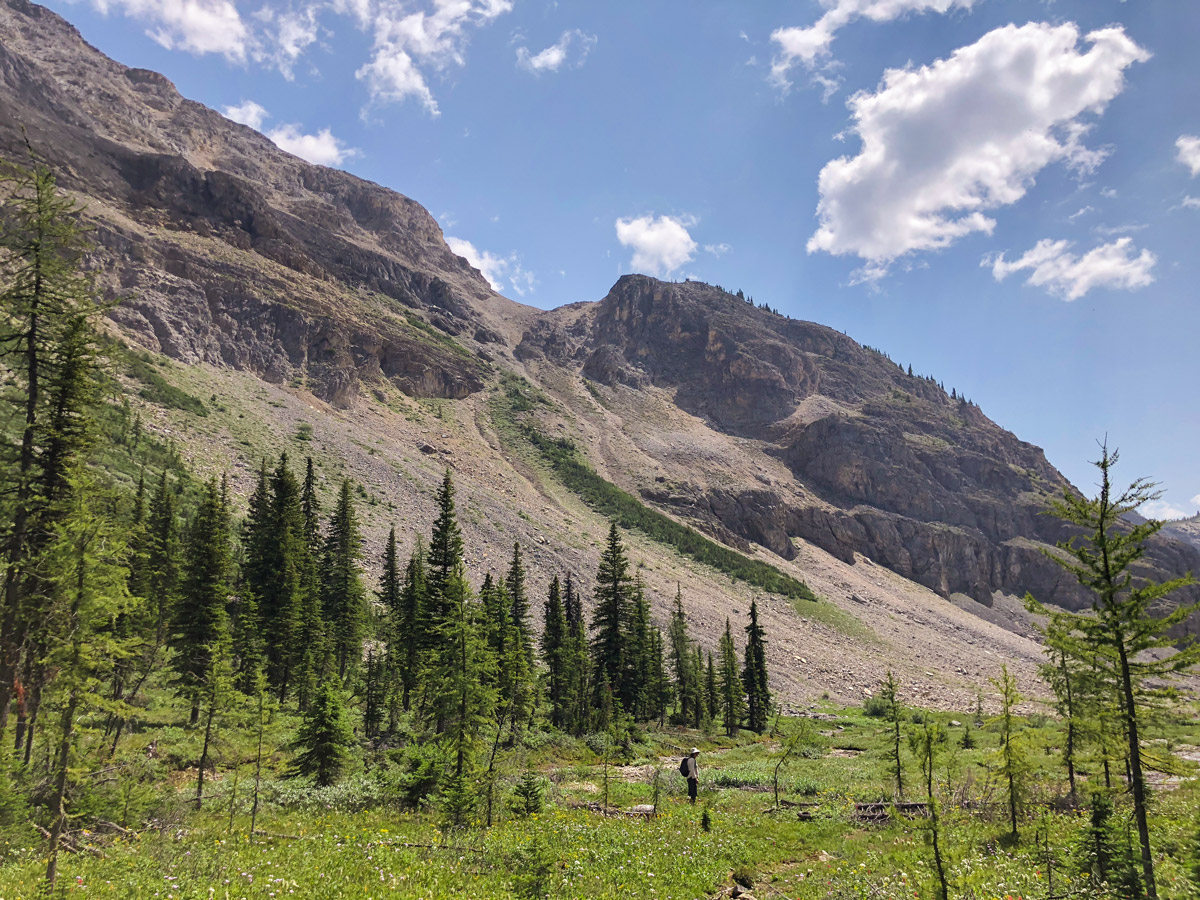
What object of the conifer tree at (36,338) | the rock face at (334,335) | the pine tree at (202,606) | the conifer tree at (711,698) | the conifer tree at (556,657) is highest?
the rock face at (334,335)

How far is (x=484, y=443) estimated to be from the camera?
13675 centimetres

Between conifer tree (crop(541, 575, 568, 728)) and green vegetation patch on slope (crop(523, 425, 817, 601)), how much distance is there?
63.6 m

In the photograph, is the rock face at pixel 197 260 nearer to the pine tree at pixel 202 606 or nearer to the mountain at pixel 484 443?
the mountain at pixel 484 443

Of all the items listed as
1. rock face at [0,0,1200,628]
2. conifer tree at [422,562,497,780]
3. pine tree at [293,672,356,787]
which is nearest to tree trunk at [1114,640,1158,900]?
conifer tree at [422,562,497,780]

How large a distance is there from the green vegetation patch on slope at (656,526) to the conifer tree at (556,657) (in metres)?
63.6

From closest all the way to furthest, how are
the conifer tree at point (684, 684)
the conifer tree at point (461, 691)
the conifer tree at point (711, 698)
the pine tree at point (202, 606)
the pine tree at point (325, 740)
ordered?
the conifer tree at point (461, 691)
the pine tree at point (325, 740)
the pine tree at point (202, 606)
the conifer tree at point (684, 684)
the conifer tree at point (711, 698)

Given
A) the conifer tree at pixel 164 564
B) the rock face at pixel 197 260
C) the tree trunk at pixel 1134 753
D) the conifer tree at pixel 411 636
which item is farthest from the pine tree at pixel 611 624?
the rock face at pixel 197 260

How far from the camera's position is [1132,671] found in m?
10.2

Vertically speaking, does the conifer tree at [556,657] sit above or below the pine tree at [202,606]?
below

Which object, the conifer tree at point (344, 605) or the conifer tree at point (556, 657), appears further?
the conifer tree at point (556, 657)

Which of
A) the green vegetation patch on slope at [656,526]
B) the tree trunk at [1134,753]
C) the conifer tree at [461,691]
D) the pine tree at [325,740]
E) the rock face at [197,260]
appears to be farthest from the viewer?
the green vegetation patch on slope at [656,526]

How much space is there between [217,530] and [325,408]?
89776 mm

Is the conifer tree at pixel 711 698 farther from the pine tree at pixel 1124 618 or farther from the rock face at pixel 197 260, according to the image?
the rock face at pixel 197 260

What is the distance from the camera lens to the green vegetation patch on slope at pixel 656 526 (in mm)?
111125
